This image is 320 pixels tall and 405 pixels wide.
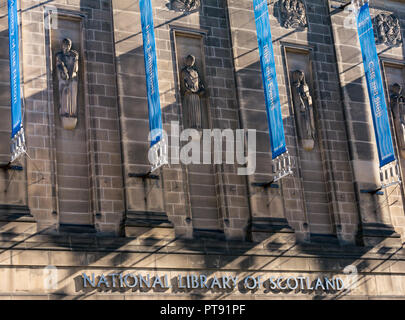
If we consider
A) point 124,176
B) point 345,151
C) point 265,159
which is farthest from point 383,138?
point 124,176

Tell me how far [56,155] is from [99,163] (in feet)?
4.31

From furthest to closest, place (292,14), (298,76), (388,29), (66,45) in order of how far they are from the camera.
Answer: (388,29), (292,14), (298,76), (66,45)

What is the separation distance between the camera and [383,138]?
30.1 m

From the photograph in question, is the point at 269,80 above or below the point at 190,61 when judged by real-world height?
below

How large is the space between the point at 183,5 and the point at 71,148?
6.83 meters

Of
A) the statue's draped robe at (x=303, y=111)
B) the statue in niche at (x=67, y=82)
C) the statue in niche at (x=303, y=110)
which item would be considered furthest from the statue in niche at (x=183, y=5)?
the statue's draped robe at (x=303, y=111)

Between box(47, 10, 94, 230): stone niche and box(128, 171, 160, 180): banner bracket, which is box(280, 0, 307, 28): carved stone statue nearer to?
box(47, 10, 94, 230): stone niche

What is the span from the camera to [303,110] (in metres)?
31.3

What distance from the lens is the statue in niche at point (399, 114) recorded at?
32.6 meters

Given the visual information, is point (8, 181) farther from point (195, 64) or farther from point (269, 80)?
point (269, 80)

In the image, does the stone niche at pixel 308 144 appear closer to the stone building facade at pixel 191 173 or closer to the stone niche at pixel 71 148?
the stone building facade at pixel 191 173

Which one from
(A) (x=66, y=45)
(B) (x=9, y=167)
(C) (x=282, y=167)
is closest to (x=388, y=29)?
(C) (x=282, y=167)

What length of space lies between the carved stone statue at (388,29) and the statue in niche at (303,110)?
4224 mm
